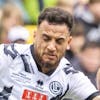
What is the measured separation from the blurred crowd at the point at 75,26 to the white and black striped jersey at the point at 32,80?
1.89m

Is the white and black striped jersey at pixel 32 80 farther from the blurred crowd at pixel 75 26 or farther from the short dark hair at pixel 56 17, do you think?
the blurred crowd at pixel 75 26

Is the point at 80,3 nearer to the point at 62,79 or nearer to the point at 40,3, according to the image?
the point at 40,3

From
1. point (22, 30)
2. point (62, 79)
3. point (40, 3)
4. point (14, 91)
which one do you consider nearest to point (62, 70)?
point (62, 79)

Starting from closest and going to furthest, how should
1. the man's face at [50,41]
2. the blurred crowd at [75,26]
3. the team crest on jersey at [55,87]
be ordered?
1. the man's face at [50,41]
2. the team crest on jersey at [55,87]
3. the blurred crowd at [75,26]

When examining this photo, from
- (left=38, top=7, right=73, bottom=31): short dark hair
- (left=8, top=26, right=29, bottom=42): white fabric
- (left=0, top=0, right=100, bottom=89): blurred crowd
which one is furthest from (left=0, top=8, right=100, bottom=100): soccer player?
(left=8, top=26, right=29, bottom=42): white fabric

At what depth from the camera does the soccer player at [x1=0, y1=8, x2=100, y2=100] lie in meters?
6.52

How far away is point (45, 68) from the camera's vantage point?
266 inches

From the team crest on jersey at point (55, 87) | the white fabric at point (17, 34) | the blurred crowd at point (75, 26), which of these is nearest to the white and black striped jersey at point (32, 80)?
the team crest on jersey at point (55, 87)

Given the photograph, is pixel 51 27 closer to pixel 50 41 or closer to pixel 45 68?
pixel 50 41

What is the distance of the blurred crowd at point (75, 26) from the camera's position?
9.43m

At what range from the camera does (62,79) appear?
6828 mm

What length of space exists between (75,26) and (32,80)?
12.1ft

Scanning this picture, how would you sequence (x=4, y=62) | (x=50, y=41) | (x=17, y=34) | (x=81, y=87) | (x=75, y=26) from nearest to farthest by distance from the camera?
(x=50, y=41)
(x=4, y=62)
(x=81, y=87)
(x=17, y=34)
(x=75, y=26)

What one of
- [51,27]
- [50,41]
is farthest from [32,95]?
[51,27]
